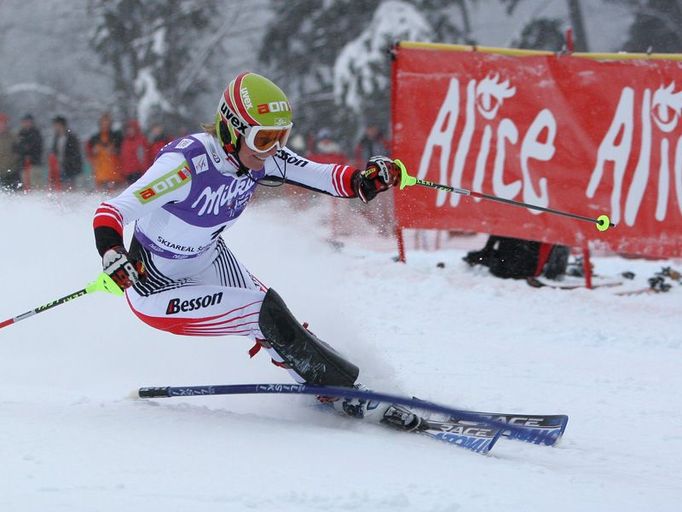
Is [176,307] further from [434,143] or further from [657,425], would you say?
[434,143]

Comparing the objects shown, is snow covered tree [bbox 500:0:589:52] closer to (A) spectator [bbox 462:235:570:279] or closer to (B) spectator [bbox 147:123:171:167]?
(B) spectator [bbox 147:123:171:167]

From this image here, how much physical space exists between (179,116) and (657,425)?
19.9m

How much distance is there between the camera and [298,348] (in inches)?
176

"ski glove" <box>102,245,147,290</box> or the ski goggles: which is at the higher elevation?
the ski goggles

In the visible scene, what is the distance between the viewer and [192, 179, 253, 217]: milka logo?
4.43m

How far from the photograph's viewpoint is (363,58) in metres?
20.8

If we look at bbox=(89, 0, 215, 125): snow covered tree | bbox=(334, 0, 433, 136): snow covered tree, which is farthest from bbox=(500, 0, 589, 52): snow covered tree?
bbox=(89, 0, 215, 125): snow covered tree

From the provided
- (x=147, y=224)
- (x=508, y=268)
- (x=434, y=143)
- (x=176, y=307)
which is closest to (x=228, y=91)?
(x=147, y=224)

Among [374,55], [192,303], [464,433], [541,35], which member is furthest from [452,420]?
[541,35]

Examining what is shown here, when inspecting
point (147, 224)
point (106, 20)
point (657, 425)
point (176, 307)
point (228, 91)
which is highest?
point (106, 20)

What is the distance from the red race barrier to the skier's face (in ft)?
14.4

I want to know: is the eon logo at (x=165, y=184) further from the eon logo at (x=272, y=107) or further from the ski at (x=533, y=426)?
the ski at (x=533, y=426)

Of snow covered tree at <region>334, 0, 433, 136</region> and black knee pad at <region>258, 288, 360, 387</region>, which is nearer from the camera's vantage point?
black knee pad at <region>258, 288, 360, 387</region>

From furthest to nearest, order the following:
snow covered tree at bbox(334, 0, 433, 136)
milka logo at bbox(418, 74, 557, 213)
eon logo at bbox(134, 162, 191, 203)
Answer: snow covered tree at bbox(334, 0, 433, 136)
milka logo at bbox(418, 74, 557, 213)
eon logo at bbox(134, 162, 191, 203)
